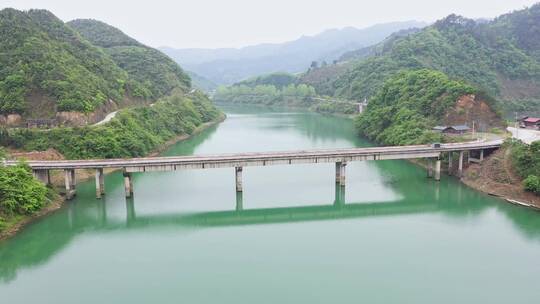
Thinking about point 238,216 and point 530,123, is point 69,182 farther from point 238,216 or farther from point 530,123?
point 530,123

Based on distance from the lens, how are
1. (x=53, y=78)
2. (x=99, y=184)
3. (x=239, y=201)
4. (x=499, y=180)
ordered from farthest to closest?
(x=53, y=78), (x=499, y=180), (x=99, y=184), (x=239, y=201)

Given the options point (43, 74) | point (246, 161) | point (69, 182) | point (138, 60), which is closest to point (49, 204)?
point (69, 182)

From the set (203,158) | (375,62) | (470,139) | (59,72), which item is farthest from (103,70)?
(375,62)

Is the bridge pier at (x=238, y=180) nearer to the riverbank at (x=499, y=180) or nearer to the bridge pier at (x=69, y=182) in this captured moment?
the bridge pier at (x=69, y=182)

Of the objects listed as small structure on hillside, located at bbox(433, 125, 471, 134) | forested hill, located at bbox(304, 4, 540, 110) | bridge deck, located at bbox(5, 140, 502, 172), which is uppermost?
forested hill, located at bbox(304, 4, 540, 110)

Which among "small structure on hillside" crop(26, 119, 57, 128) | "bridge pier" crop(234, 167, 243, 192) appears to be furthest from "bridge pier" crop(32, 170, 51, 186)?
"bridge pier" crop(234, 167, 243, 192)

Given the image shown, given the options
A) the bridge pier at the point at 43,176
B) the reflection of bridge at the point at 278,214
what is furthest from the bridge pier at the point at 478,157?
the bridge pier at the point at 43,176

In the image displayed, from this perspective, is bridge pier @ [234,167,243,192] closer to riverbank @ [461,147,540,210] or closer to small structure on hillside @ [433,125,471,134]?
riverbank @ [461,147,540,210]
